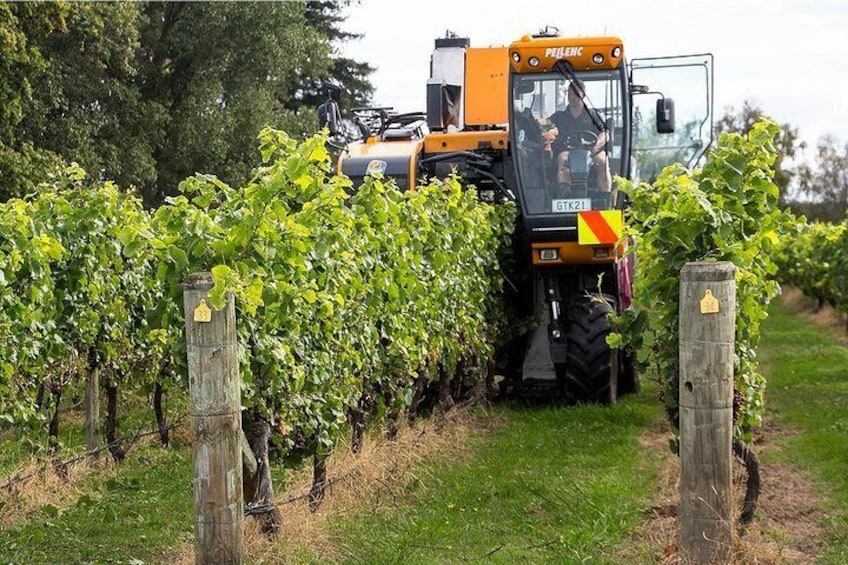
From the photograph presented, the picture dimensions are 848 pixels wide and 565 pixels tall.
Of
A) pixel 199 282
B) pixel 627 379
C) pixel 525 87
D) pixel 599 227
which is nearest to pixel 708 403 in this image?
pixel 199 282

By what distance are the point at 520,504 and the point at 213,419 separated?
3.02 metres

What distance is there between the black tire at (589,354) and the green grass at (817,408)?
1.71 metres

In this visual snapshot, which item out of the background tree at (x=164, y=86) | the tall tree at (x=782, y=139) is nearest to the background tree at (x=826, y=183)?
the tall tree at (x=782, y=139)

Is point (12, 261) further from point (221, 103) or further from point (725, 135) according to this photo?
point (221, 103)

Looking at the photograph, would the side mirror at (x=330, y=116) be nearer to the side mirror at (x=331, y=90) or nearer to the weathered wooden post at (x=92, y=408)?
the side mirror at (x=331, y=90)

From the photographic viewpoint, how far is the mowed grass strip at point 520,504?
648 cm

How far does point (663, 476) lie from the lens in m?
8.52

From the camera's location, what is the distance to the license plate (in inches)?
435

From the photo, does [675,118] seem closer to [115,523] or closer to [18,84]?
[115,523]

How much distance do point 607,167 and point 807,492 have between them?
3.94 metres

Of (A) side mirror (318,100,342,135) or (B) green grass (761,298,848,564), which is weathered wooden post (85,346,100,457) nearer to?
(A) side mirror (318,100,342,135)

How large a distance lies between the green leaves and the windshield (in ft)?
13.2

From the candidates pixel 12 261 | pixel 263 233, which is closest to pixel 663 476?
pixel 263 233

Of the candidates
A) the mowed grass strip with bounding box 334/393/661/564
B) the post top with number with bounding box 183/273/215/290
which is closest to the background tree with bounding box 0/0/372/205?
the mowed grass strip with bounding box 334/393/661/564
